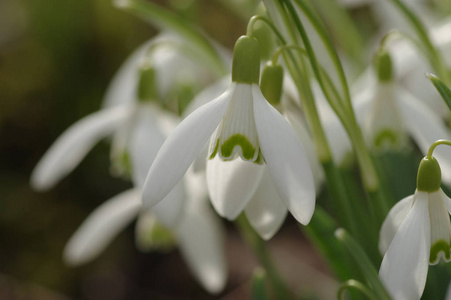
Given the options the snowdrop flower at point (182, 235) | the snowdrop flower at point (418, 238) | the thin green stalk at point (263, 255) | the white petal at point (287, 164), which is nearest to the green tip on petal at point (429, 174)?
the snowdrop flower at point (418, 238)

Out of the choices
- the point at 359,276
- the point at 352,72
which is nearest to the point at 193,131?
the point at 359,276

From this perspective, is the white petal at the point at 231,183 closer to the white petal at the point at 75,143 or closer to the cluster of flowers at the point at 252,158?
the cluster of flowers at the point at 252,158

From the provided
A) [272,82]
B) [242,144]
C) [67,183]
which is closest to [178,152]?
[242,144]

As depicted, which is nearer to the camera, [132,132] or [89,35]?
[132,132]

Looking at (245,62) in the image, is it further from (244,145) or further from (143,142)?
(143,142)

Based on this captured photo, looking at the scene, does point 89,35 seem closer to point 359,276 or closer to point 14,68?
point 14,68

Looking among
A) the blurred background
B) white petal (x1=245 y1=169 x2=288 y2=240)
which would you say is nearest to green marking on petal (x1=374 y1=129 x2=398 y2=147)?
white petal (x1=245 y1=169 x2=288 y2=240)

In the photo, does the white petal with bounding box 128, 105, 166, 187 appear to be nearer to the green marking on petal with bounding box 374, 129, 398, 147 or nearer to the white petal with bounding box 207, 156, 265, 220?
the white petal with bounding box 207, 156, 265, 220
